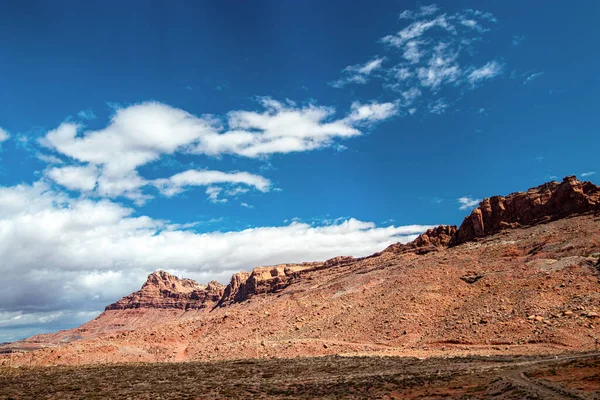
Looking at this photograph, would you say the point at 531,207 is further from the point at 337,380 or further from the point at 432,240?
the point at 337,380

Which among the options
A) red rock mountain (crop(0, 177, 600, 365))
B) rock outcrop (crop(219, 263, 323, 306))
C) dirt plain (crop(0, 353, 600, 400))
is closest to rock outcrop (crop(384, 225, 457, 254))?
red rock mountain (crop(0, 177, 600, 365))

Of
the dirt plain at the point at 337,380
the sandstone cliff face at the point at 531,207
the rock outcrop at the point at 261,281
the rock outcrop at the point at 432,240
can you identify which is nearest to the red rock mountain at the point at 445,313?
the sandstone cliff face at the point at 531,207

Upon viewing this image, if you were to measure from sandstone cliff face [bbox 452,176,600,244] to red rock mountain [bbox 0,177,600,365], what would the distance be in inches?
10.4

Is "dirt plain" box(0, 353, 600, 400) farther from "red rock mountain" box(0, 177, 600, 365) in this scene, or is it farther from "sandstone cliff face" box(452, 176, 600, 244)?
"sandstone cliff face" box(452, 176, 600, 244)

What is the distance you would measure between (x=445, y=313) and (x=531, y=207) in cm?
4282

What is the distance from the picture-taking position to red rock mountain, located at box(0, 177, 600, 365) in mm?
39719

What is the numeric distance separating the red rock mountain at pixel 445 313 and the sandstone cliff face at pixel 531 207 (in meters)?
0.27

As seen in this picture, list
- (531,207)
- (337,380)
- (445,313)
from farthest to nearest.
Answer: (531,207) < (445,313) < (337,380)

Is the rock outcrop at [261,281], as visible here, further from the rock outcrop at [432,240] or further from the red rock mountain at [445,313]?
the red rock mountain at [445,313]

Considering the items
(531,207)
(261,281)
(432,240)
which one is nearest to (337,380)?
(531,207)

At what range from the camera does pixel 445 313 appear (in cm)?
4806

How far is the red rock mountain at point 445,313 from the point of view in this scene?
130 feet

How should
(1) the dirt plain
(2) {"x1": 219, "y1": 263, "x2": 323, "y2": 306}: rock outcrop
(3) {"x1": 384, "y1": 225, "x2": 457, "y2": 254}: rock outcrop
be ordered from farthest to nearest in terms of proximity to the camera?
(2) {"x1": 219, "y1": 263, "x2": 323, "y2": 306}: rock outcrop, (3) {"x1": 384, "y1": 225, "x2": 457, "y2": 254}: rock outcrop, (1) the dirt plain

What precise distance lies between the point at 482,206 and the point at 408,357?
201ft
